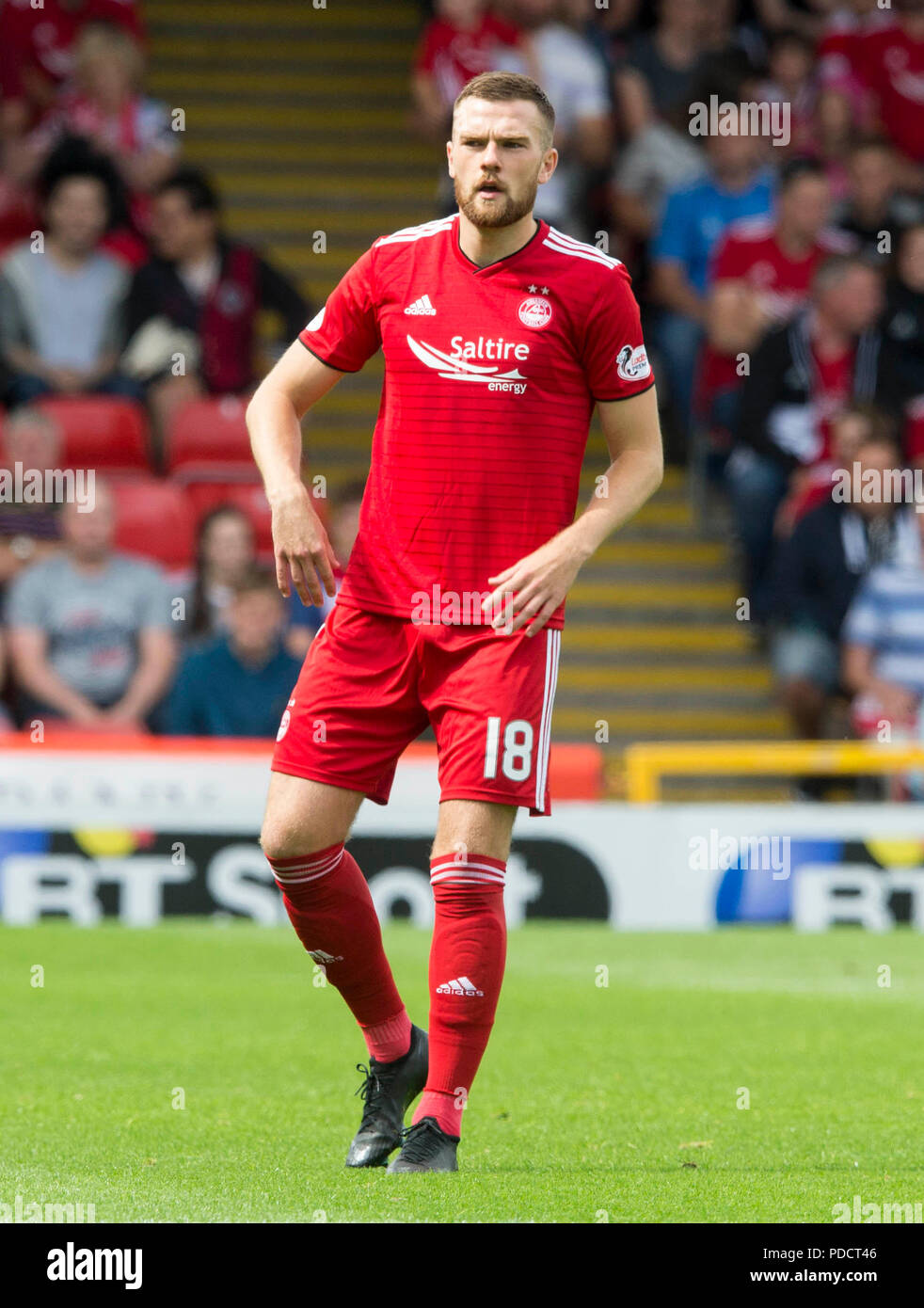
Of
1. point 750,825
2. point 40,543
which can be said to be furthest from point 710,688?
point 40,543

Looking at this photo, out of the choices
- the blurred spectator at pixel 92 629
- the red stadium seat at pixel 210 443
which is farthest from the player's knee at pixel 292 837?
the red stadium seat at pixel 210 443

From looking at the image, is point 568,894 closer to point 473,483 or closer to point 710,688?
point 710,688

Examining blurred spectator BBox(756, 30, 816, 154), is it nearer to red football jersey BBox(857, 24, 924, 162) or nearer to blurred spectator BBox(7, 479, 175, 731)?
red football jersey BBox(857, 24, 924, 162)

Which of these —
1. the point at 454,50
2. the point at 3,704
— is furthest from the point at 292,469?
the point at 454,50

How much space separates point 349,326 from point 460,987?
1635 millimetres

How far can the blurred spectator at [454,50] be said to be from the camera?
14148 mm

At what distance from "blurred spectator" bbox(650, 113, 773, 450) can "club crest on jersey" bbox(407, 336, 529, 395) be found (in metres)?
9.29

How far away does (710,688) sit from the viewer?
1380 cm

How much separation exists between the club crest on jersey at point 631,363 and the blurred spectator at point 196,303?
7978 millimetres

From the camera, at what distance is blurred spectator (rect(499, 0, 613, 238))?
47.0 feet

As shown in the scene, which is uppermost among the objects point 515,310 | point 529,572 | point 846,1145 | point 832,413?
point 832,413

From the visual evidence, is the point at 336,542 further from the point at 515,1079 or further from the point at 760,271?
the point at 515,1079

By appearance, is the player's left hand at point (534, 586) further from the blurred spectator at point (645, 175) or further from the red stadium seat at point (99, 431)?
the blurred spectator at point (645, 175)

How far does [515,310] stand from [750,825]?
5972 mm
